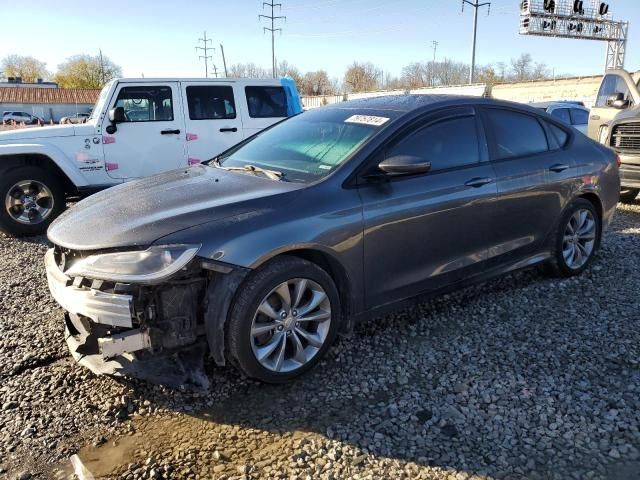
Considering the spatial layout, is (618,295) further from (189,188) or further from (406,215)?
(189,188)

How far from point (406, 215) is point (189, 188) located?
1455mm

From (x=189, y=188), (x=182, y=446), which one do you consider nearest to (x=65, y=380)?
(x=182, y=446)

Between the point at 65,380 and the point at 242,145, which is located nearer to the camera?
the point at 65,380

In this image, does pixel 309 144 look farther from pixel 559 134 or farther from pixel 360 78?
pixel 360 78

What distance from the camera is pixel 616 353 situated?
11.5 ft

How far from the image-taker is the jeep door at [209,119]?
7.88m

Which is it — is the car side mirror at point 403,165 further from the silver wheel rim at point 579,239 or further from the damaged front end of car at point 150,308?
the silver wheel rim at point 579,239

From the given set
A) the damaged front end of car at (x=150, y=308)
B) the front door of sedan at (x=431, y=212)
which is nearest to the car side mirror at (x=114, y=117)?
the damaged front end of car at (x=150, y=308)

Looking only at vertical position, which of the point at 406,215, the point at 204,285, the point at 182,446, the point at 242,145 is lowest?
the point at 182,446

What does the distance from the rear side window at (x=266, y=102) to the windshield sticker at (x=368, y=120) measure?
4.77m

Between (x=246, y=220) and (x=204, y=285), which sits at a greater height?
(x=246, y=220)

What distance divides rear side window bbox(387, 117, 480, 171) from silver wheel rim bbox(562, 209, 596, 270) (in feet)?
4.70

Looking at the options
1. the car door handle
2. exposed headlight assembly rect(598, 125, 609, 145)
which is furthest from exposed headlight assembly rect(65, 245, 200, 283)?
exposed headlight assembly rect(598, 125, 609, 145)

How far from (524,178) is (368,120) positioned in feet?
4.77
